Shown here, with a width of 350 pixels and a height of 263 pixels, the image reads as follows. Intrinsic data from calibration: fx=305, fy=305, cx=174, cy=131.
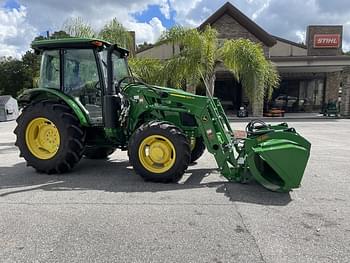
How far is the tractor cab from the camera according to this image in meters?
5.83

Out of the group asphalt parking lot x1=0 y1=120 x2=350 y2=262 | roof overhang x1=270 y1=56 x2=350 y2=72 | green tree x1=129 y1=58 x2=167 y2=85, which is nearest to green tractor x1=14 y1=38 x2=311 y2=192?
asphalt parking lot x1=0 y1=120 x2=350 y2=262

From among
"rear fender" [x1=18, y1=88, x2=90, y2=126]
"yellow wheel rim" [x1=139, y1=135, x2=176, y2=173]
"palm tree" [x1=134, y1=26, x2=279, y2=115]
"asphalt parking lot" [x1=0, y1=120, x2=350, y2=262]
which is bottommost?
"asphalt parking lot" [x1=0, y1=120, x2=350, y2=262]

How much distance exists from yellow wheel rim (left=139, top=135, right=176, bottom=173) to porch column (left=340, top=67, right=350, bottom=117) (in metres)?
21.6

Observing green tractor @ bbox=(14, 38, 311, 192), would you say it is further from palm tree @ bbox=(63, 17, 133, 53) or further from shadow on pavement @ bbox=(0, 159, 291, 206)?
palm tree @ bbox=(63, 17, 133, 53)

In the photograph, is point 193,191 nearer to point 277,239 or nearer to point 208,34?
point 277,239

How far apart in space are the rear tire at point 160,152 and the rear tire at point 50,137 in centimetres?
124

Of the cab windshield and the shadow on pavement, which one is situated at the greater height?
the cab windshield

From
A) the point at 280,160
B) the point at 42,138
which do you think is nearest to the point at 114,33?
the point at 42,138

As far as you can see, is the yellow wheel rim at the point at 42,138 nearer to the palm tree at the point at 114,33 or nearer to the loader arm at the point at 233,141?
the loader arm at the point at 233,141

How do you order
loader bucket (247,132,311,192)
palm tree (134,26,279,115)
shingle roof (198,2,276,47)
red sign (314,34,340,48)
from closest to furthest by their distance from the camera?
loader bucket (247,132,311,192), palm tree (134,26,279,115), shingle roof (198,2,276,47), red sign (314,34,340,48)

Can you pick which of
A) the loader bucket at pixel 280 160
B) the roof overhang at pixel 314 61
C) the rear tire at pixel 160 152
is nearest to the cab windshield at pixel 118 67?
the rear tire at pixel 160 152

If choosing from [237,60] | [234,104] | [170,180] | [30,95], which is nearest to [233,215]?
[170,180]

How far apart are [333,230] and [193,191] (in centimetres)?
207

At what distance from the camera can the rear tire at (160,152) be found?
517 cm
